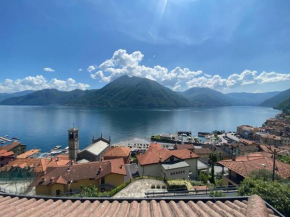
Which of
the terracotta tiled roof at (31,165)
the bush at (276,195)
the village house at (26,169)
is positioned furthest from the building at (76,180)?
the bush at (276,195)

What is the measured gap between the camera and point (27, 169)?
127ft

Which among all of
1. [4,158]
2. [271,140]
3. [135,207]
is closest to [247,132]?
[271,140]

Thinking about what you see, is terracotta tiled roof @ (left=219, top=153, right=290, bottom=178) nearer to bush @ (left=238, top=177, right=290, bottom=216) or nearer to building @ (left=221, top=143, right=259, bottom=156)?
bush @ (left=238, top=177, right=290, bottom=216)

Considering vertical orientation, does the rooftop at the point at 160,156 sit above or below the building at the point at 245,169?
below

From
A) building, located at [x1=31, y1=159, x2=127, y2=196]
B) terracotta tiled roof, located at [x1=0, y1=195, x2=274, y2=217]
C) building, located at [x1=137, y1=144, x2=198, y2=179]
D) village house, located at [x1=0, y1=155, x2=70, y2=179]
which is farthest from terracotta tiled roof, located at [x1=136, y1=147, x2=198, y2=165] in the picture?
terracotta tiled roof, located at [x1=0, y1=195, x2=274, y2=217]

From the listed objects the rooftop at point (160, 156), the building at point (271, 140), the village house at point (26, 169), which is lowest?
the building at point (271, 140)

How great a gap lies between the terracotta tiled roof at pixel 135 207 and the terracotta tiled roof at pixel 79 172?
2266 cm

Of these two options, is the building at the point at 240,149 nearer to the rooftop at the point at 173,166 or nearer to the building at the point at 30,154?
the rooftop at the point at 173,166

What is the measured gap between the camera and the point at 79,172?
97.3 feet

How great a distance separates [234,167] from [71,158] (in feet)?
134

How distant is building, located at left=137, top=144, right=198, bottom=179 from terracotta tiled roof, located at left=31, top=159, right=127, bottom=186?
530cm

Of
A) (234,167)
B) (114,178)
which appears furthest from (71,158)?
(234,167)

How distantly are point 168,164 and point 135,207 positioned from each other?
27260 millimetres

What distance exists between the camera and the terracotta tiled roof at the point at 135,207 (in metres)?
5.68
